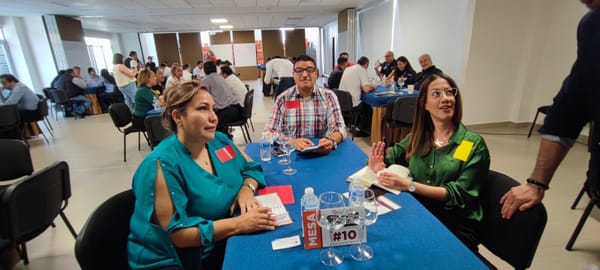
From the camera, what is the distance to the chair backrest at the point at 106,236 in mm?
1036

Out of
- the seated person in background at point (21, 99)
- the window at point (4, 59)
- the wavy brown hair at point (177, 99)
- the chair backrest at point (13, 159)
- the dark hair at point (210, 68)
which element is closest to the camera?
the wavy brown hair at point (177, 99)

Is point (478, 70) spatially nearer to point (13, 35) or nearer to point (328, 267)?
point (328, 267)

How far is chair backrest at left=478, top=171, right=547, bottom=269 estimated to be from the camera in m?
1.11

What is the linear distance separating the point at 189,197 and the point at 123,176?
3.29 m

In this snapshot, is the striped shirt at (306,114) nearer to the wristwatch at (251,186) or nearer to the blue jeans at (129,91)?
the wristwatch at (251,186)

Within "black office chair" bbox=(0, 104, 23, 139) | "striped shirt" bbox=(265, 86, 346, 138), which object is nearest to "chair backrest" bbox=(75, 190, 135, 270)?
"striped shirt" bbox=(265, 86, 346, 138)

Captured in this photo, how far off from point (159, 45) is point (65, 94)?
10.6 metres

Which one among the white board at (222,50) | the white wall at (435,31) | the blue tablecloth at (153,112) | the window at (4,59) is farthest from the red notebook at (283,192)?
the white board at (222,50)

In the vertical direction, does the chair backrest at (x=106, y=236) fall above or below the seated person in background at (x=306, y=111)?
below

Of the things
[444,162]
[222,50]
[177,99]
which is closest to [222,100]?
[177,99]

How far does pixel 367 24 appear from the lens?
9.34 m

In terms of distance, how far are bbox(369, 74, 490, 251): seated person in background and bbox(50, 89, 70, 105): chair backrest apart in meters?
8.61

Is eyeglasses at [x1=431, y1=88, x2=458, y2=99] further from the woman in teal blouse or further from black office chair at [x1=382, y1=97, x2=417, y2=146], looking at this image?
black office chair at [x1=382, y1=97, x2=417, y2=146]

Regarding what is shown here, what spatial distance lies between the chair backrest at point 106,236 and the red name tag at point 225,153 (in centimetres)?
43
